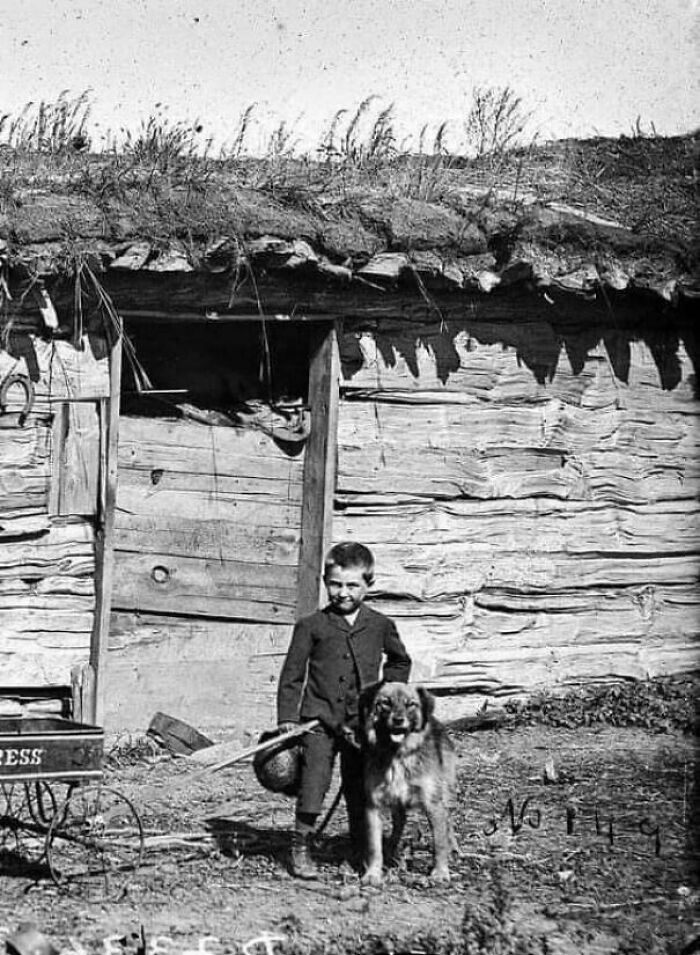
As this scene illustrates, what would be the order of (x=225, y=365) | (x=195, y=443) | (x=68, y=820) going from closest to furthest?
(x=68, y=820) → (x=195, y=443) → (x=225, y=365)

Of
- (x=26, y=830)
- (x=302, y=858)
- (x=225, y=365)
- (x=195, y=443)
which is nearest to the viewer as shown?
(x=302, y=858)

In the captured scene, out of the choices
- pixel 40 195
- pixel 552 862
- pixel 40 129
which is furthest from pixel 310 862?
pixel 40 129

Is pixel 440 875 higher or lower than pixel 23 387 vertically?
lower

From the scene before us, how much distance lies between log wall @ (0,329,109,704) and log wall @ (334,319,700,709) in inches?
58.9

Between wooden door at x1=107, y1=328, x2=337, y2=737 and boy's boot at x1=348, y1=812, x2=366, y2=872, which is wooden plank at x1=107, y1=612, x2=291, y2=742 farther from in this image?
boy's boot at x1=348, y1=812, x2=366, y2=872

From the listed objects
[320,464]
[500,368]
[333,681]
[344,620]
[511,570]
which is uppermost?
[500,368]

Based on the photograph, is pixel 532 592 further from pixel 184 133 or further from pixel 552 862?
pixel 184 133

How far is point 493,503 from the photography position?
29.0 feet

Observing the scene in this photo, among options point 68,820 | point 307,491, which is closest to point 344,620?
point 68,820

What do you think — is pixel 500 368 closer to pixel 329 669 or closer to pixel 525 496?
pixel 525 496

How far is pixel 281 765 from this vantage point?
586cm

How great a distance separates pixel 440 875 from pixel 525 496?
11.9 ft

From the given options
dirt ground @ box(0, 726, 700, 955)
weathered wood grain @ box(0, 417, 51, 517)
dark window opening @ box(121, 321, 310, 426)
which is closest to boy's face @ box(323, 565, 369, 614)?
dirt ground @ box(0, 726, 700, 955)

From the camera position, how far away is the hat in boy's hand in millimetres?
5855
